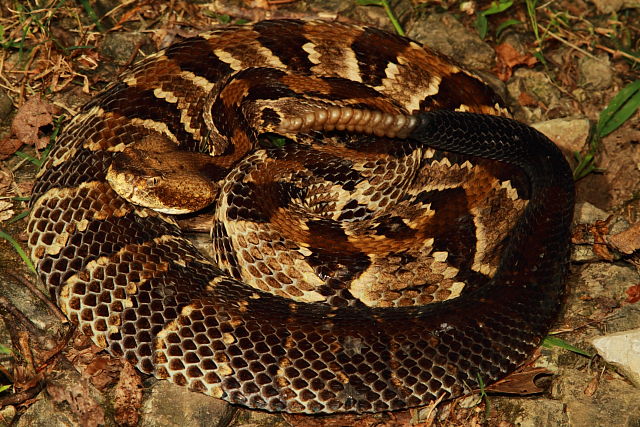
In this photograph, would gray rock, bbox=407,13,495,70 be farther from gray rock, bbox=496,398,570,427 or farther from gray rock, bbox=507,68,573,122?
gray rock, bbox=496,398,570,427

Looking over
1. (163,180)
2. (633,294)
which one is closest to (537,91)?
(633,294)

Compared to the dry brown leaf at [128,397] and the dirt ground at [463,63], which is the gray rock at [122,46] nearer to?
the dirt ground at [463,63]

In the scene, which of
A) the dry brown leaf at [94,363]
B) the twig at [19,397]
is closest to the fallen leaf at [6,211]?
the dry brown leaf at [94,363]

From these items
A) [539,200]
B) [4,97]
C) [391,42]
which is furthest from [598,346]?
[4,97]

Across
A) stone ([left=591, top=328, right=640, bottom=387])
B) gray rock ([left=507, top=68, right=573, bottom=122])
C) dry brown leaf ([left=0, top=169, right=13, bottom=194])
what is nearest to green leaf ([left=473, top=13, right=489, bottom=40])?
gray rock ([left=507, top=68, right=573, bottom=122])

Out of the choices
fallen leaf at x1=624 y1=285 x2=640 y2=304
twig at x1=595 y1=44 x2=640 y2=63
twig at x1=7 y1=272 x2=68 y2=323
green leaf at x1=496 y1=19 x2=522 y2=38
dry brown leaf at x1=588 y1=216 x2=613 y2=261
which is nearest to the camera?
twig at x1=7 y1=272 x2=68 y2=323
